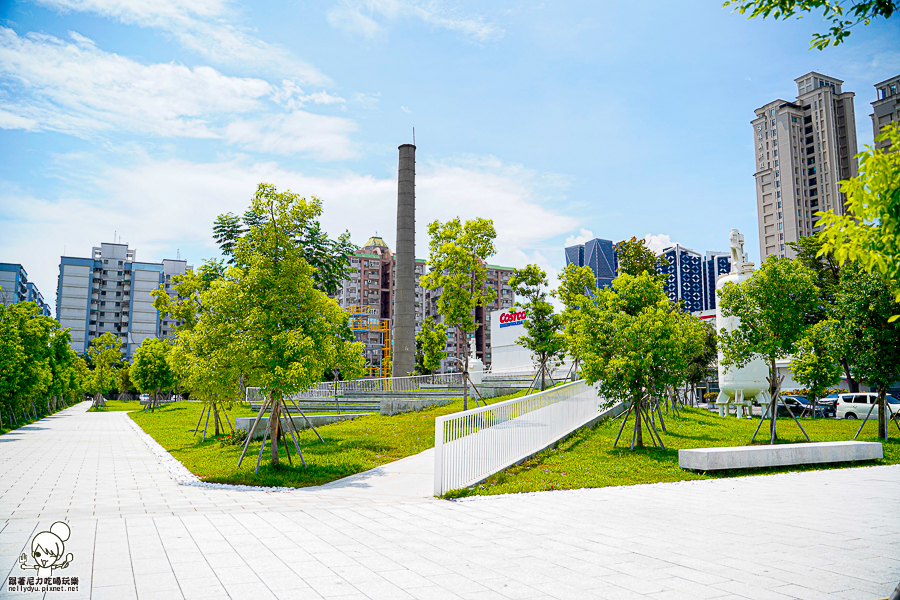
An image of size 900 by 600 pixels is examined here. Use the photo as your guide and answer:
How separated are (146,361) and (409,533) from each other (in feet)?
150

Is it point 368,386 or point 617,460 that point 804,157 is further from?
point 617,460

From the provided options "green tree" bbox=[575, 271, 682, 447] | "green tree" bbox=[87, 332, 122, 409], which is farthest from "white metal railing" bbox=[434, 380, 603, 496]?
"green tree" bbox=[87, 332, 122, 409]

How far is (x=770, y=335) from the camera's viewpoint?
55.2ft

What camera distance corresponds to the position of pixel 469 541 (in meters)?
6.97

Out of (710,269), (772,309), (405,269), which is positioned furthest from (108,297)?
(710,269)

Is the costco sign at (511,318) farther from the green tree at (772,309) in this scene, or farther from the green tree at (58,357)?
the green tree at (772,309)

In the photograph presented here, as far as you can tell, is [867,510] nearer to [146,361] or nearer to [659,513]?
[659,513]

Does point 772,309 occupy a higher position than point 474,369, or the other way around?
point 772,309

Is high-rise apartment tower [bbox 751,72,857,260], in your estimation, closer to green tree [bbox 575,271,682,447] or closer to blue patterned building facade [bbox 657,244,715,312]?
blue patterned building facade [bbox 657,244,715,312]

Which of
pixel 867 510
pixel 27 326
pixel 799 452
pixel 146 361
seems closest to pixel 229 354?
pixel 867 510

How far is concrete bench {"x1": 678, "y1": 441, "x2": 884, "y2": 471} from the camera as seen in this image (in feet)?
43.5

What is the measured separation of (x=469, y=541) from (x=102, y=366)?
7361 cm

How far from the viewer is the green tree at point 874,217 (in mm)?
4461

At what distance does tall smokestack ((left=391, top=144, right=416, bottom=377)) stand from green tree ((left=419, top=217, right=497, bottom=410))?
1393 centimetres
